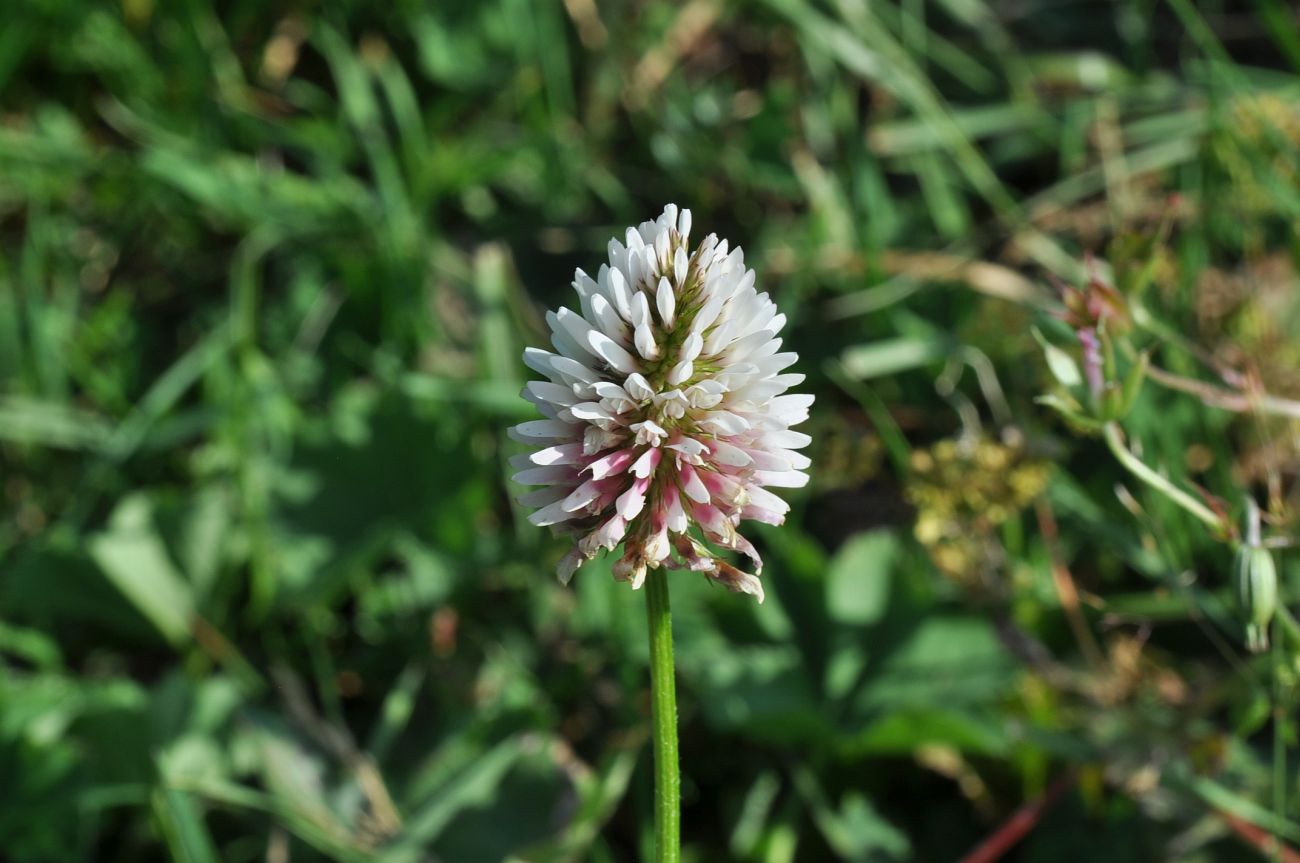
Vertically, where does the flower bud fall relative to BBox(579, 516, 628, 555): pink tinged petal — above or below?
below

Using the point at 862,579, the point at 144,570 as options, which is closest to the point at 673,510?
the point at 862,579

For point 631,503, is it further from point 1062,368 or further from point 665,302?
point 1062,368

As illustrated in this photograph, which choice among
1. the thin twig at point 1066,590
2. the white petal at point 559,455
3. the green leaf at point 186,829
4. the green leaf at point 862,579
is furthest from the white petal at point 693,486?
the thin twig at point 1066,590

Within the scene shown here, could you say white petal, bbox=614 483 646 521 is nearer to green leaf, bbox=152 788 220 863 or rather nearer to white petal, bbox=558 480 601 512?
white petal, bbox=558 480 601 512

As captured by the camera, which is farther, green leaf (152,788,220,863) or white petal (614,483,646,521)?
green leaf (152,788,220,863)

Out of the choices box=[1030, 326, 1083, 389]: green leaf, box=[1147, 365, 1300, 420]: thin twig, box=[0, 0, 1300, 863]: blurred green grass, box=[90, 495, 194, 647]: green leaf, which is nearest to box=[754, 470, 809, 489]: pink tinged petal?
box=[1030, 326, 1083, 389]: green leaf

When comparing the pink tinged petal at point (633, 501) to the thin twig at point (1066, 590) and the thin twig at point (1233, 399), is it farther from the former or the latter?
the thin twig at point (1066, 590)

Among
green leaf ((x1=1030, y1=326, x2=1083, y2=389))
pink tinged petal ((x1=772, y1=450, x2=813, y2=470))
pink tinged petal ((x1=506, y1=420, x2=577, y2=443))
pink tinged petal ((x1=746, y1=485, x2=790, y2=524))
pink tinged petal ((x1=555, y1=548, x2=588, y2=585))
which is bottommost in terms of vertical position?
pink tinged petal ((x1=555, y1=548, x2=588, y2=585))

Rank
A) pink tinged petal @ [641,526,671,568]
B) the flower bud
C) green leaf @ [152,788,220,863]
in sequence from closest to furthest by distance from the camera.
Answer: pink tinged petal @ [641,526,671,568]
the flower bud
green leaf @ [152,788,220,863]
